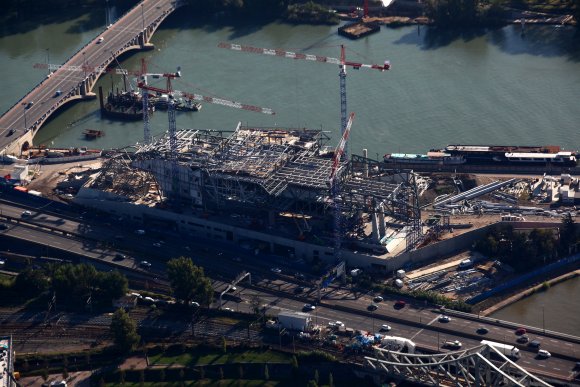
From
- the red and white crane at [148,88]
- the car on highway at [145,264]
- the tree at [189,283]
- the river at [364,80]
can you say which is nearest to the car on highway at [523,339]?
the tree at [189,283]

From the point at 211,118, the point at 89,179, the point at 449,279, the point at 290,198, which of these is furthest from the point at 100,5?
the point at 449,279

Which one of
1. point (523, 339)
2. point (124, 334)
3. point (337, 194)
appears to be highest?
point (337, 194)

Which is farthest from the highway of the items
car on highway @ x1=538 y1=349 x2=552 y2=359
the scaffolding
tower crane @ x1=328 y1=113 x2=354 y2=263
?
the scaffolding

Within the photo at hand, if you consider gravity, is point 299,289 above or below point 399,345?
below

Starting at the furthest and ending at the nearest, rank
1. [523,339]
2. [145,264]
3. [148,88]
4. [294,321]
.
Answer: [148,88], [145,264], [294,321], [523,339]

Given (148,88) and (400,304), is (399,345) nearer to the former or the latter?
(400,304)

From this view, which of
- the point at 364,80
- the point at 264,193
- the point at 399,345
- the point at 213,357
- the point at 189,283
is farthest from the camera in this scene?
the point at 364,80

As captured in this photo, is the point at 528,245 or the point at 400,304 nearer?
the point at 400,304

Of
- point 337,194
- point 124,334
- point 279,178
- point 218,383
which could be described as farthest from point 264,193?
point 218,383
